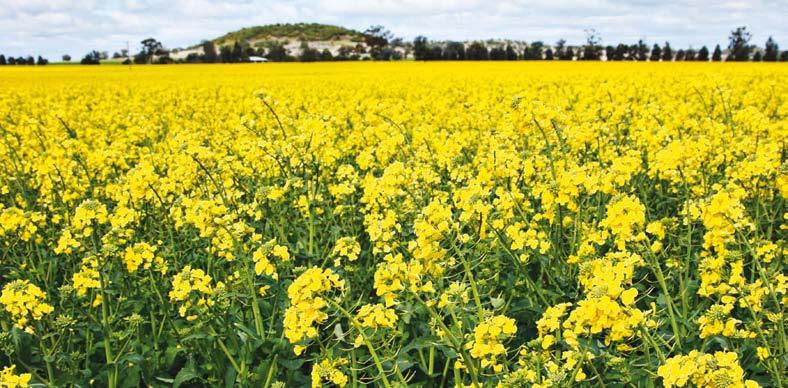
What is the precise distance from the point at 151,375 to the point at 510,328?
8.15 ft

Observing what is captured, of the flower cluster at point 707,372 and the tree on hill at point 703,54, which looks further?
the tree on hill at point 703,54

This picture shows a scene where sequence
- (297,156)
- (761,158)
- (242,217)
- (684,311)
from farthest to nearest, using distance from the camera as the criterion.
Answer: (297,156) < (242,217) < (761,158) < (684,311)

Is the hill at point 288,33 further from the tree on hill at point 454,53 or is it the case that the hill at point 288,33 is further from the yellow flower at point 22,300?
the yellow flower at point 22,300

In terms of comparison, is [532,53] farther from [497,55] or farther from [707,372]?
[707,372]

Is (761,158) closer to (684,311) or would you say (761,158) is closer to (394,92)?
(684,311)

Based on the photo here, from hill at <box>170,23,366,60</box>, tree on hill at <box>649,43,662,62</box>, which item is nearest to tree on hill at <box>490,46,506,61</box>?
tree on hill at <box>649,43,662,62</box>

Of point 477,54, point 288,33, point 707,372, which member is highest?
point 288,33

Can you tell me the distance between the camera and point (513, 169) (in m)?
4.67

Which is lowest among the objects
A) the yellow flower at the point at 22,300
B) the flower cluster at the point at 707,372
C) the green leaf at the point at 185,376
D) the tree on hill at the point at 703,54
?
the green leaf at the point at 185,376

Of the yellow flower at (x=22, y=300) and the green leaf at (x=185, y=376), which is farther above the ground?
the yellow flower at (x=22, y=300)

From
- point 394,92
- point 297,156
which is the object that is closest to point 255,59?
point 394,92

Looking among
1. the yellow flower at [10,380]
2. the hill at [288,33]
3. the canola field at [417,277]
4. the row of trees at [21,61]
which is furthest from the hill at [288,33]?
the yellow flower at [10,380]

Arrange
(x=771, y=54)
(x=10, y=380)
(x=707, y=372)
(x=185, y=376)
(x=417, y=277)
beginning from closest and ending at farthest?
(x=707, y=372) < (x=10, y=380) < (x=417, y=277) < (x=185, y=376) < (x=771, y=54)

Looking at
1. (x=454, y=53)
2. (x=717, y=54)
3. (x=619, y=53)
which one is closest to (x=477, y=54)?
(x=454, y=53)
